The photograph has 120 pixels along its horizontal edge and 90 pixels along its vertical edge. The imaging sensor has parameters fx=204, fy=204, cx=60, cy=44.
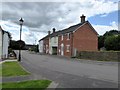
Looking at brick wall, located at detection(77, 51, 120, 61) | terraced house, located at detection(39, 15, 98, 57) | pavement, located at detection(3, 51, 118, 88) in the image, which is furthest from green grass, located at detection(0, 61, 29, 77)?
terraced house, located at detection(39, 15, 98, 57)

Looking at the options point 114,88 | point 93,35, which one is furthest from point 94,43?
point 114,88

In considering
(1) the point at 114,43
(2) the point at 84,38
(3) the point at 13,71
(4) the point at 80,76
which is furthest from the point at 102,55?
(1) the point at 114,43

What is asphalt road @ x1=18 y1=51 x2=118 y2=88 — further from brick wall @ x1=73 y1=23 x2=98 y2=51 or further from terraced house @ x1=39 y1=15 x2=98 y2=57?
brick wall @ x1=73 y1=23 x2=98 y2=51

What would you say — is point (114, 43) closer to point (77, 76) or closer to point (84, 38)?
point (84, 38)

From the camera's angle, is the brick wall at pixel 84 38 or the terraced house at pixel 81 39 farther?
the brick wall at pixel 84 38

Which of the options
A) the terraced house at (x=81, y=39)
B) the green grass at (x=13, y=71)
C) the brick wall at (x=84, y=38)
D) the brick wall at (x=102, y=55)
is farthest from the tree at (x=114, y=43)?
the green grass at (x=13, y=71)

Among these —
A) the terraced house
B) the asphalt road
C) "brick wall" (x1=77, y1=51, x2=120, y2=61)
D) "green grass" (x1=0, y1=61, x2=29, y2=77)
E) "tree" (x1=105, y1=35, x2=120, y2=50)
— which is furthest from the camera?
"tree" (x1=105, y1=35, x2=120, y2=50)

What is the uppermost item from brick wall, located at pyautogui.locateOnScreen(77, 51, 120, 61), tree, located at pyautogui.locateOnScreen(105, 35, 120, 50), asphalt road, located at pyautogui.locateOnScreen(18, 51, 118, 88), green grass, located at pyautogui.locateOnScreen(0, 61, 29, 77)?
tree, located at pyautogui.locateOnScreen(105, 35, 120, 50)

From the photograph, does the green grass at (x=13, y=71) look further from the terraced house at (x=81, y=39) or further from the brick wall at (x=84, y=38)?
the brick wall at (x=84, y=38)

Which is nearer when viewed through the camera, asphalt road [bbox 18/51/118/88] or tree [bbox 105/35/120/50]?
asphalt road [bbox 18/51/118/88]

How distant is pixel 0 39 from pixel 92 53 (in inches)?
632

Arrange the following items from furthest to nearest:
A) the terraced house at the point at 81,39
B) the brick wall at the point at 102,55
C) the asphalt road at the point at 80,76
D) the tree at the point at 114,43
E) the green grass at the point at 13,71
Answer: the tree at the point at 114,43 < the terraced house at the point at 81,39 < the brick wall at the point at 102,55 < the green grass at the point at 13,71 < the asphalt road at the point at 80,76

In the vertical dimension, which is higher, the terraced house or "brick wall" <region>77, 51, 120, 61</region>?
the terraced house

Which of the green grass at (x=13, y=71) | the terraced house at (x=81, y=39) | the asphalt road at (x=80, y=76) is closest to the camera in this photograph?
the asphalt road at (x=80, y=76)
